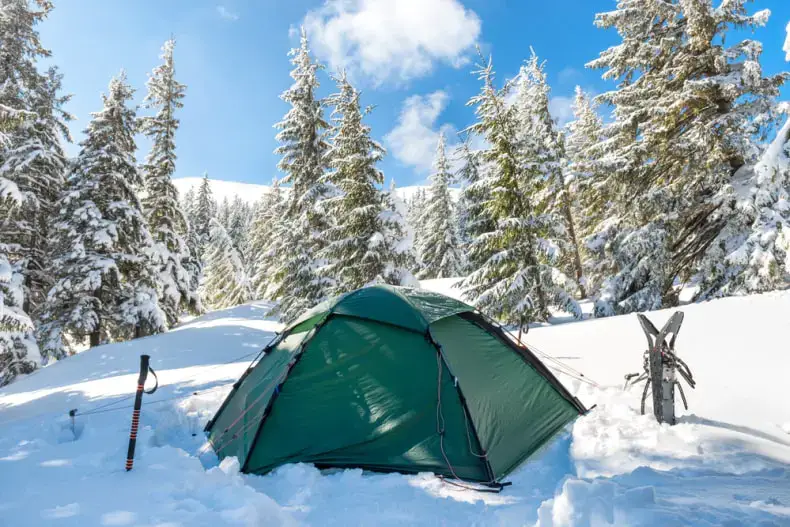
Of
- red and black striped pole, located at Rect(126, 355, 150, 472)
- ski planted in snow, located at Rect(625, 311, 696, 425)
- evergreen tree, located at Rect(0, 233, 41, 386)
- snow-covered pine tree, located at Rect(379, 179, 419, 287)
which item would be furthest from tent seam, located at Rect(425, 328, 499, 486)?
evergreen tree, located at Rect(0, 233, 41, 386)

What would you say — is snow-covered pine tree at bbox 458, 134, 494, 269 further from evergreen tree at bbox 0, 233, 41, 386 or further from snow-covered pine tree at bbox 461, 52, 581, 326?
evergreen tree at bbox 0, 233, 41, 386

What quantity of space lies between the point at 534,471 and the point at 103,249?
58.0 ft

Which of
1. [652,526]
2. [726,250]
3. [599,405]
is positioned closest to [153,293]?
[599,405]

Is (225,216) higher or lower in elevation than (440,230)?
higher

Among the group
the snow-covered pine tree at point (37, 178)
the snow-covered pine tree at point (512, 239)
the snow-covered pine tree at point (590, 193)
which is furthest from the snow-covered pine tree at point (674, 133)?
the snow-covered pine tree at point (37, 178)

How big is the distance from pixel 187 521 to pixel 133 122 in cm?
1974

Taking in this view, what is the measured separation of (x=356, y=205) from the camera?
566 inches

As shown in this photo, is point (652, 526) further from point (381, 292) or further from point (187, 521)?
point (381, 292)

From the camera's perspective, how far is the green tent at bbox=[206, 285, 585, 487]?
4484 mm

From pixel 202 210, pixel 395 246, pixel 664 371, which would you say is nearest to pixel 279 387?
pixel 664 371

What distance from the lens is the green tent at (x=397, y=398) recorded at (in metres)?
4.48

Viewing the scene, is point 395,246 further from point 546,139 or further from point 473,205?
point 546,139

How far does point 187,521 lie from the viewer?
305cm

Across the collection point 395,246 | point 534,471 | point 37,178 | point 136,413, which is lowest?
point 534,471
